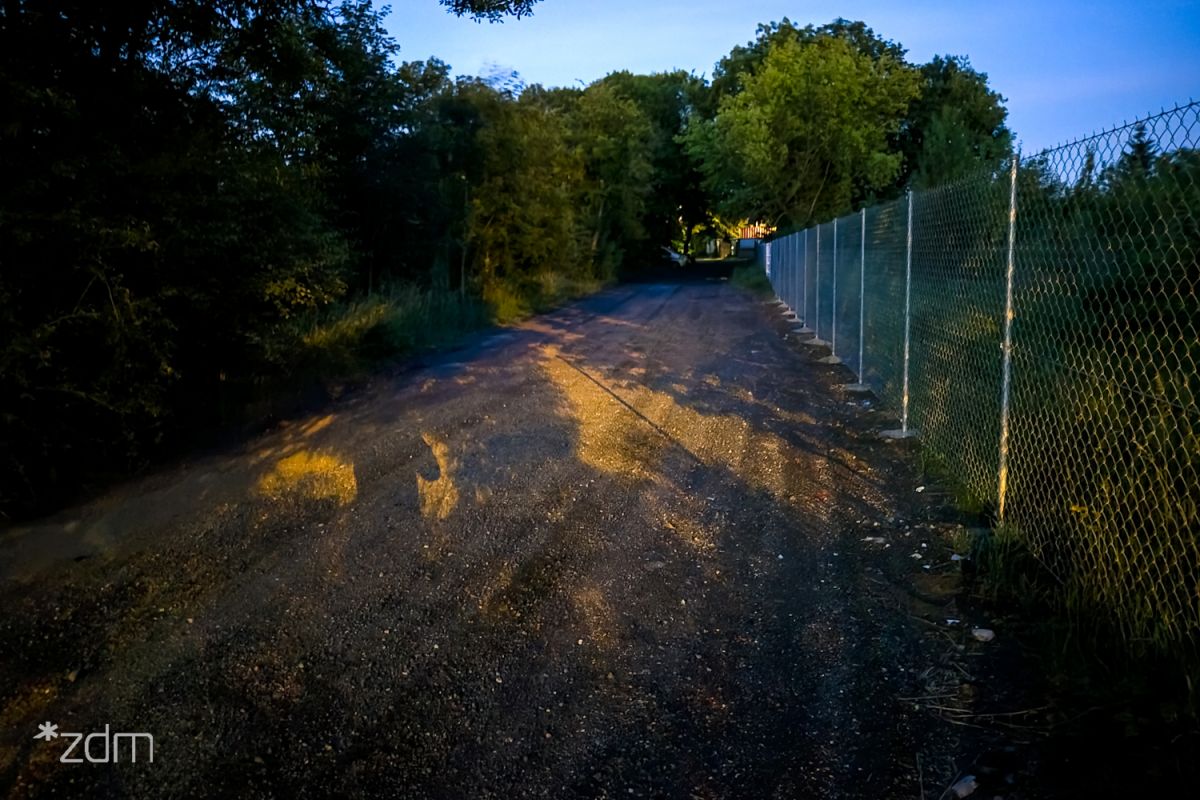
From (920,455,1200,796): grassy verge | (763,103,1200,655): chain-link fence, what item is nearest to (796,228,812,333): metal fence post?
(763,103,1200,655): chain-link fence

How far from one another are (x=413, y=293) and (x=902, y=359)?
10.1 meters

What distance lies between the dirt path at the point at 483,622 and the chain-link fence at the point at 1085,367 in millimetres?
814

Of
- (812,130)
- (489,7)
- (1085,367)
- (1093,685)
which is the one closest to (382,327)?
(489,7)

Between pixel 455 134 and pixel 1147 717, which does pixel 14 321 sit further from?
pixel 455 134

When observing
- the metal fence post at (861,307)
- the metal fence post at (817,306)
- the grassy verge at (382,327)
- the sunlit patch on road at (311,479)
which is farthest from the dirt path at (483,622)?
the metal fence post at (817,306)

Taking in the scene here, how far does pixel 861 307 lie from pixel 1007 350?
5387mm

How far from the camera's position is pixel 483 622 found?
4.36 meters

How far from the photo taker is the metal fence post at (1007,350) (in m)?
4.83

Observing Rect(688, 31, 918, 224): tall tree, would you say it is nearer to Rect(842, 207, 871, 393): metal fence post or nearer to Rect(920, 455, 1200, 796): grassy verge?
Rect(842, 207, 871, 393): metal fence post

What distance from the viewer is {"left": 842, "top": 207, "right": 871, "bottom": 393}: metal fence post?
33.1 feet

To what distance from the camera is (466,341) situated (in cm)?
1622

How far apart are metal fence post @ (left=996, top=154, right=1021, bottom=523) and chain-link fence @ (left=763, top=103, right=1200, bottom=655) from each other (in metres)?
0.01

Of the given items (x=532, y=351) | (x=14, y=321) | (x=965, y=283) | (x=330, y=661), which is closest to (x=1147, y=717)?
(x=330, y=661)

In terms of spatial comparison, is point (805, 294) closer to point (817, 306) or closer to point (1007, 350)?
point (817, 306)
